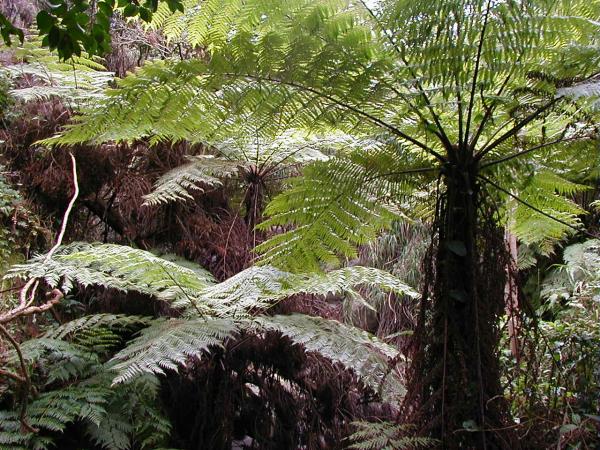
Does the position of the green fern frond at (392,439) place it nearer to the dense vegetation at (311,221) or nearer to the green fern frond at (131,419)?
the dense vegetation at (311,221)

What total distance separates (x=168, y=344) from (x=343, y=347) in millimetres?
632

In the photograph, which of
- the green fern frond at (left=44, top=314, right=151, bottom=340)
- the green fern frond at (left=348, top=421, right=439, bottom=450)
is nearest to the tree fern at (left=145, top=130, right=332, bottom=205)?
the green fern frond at (left=44, top=314, right=151, bottom=340)

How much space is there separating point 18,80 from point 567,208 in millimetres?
2941

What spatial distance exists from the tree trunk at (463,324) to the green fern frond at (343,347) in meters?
0.41

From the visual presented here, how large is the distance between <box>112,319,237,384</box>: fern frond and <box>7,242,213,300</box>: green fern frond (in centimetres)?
15

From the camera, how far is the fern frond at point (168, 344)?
1.64 meters

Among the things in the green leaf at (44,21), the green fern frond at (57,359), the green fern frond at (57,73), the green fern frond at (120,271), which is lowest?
the green fern frond at (57,359)

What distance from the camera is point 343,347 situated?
6.26ft

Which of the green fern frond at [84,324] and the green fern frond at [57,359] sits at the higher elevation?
the green fern frond at [84,324]

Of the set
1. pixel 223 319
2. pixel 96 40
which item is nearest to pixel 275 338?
pixel 223 319

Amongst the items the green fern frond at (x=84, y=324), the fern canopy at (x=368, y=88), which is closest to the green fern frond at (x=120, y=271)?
the green fern frond at (x=84, y=324)

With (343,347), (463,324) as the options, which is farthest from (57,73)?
(463,324)

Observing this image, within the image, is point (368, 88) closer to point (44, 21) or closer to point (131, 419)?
point (44, 21)

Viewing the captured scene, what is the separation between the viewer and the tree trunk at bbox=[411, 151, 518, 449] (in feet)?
4.20
